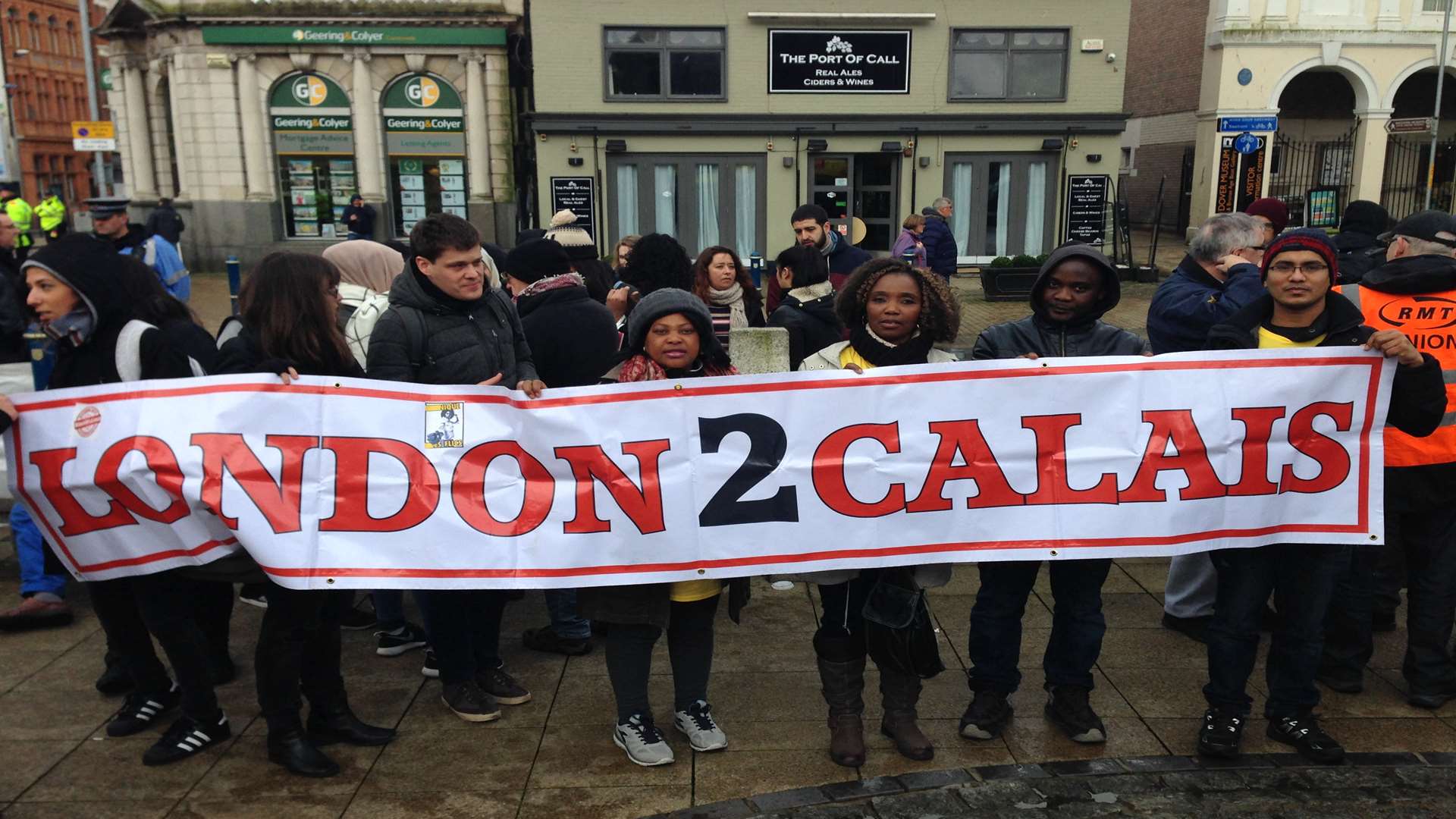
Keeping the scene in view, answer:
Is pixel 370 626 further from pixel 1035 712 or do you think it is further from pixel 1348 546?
pixel 1348 546

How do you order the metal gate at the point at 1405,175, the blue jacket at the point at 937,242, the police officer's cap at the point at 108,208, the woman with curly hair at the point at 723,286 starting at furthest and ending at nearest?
the metal gate at the point at 1405,175, the blue jacket at the point at 937,242, the police officer's cap at the point at 108,208, the woman with curly hair at the point at 723,286

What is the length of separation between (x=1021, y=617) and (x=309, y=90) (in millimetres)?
22538

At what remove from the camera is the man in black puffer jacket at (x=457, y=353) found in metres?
4.25

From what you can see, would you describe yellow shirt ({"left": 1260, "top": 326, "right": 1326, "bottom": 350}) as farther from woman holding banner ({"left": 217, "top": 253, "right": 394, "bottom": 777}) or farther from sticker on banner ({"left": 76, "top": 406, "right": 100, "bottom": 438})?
sticker on banner ({"left": 76, "top": 406, "right": 100, "bottom": 438})

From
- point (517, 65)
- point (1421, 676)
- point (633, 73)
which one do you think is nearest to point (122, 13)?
point (517, 65)

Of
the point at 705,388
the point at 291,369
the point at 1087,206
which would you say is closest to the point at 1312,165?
the point at 1087,206

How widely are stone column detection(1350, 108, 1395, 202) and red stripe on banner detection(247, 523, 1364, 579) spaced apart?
2596 centimetres

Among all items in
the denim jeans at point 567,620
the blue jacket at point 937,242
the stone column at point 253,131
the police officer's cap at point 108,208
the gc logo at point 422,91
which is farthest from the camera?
the gc logo at point 422,91

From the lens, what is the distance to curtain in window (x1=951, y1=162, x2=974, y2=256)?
870 inches

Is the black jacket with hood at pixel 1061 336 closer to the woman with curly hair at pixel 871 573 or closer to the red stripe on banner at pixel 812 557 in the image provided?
the woman with curly hair at pixel 871 573

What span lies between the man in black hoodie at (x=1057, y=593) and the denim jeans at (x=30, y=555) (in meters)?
4.24

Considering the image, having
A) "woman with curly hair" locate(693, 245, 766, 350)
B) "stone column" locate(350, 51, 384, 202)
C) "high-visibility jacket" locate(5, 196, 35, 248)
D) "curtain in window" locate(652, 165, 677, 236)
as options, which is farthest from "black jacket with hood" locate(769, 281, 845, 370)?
"stone column" locate(350, 51, 384, 202)

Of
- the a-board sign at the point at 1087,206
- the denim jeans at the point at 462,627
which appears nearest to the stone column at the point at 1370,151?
the a-board sign at the point at 1087,206

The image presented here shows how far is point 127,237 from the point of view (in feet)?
27.6
